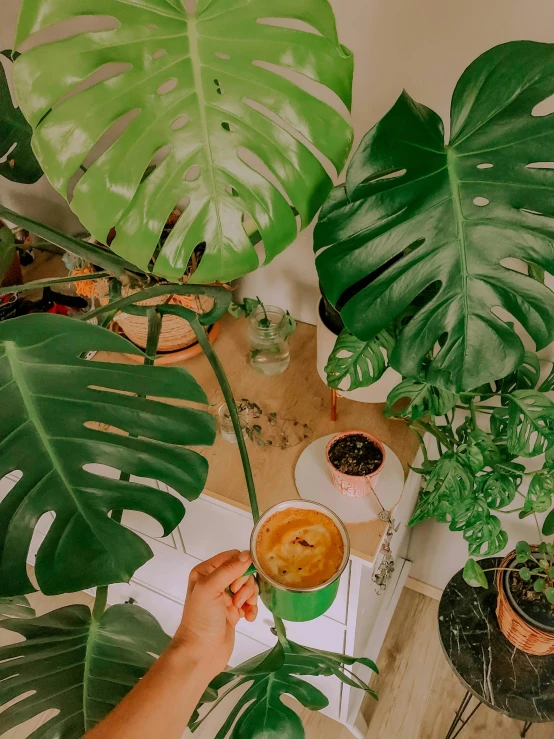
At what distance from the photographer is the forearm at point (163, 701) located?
702mm

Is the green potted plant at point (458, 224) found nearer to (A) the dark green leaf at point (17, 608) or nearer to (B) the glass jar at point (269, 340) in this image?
(B) the glass jar at point (269, 340)

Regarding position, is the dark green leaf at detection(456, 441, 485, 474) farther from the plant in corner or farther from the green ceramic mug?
the plant in corner

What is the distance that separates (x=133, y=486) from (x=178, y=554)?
741 millimetres

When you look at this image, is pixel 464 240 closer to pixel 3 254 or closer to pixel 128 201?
pixel 128 201

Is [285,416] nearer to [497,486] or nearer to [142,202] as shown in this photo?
A: [497,486]

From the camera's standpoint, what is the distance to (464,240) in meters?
0.64

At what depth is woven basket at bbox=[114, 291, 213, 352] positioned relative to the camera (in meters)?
1.11

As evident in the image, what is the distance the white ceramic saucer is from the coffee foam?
0.24 metres

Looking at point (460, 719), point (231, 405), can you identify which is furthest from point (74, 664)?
point (460, 719)

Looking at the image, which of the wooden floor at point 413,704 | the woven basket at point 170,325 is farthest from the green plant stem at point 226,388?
the wooden floor at point 413,704

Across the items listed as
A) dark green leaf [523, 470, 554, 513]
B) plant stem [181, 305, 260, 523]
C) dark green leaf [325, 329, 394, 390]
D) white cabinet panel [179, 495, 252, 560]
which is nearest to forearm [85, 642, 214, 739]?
plant stem [181, 305, 260, 523]

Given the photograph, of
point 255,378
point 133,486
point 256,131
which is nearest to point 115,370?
point 133,486

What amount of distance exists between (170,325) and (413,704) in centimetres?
118

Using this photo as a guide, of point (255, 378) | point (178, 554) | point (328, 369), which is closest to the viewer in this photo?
point (328, 369)
